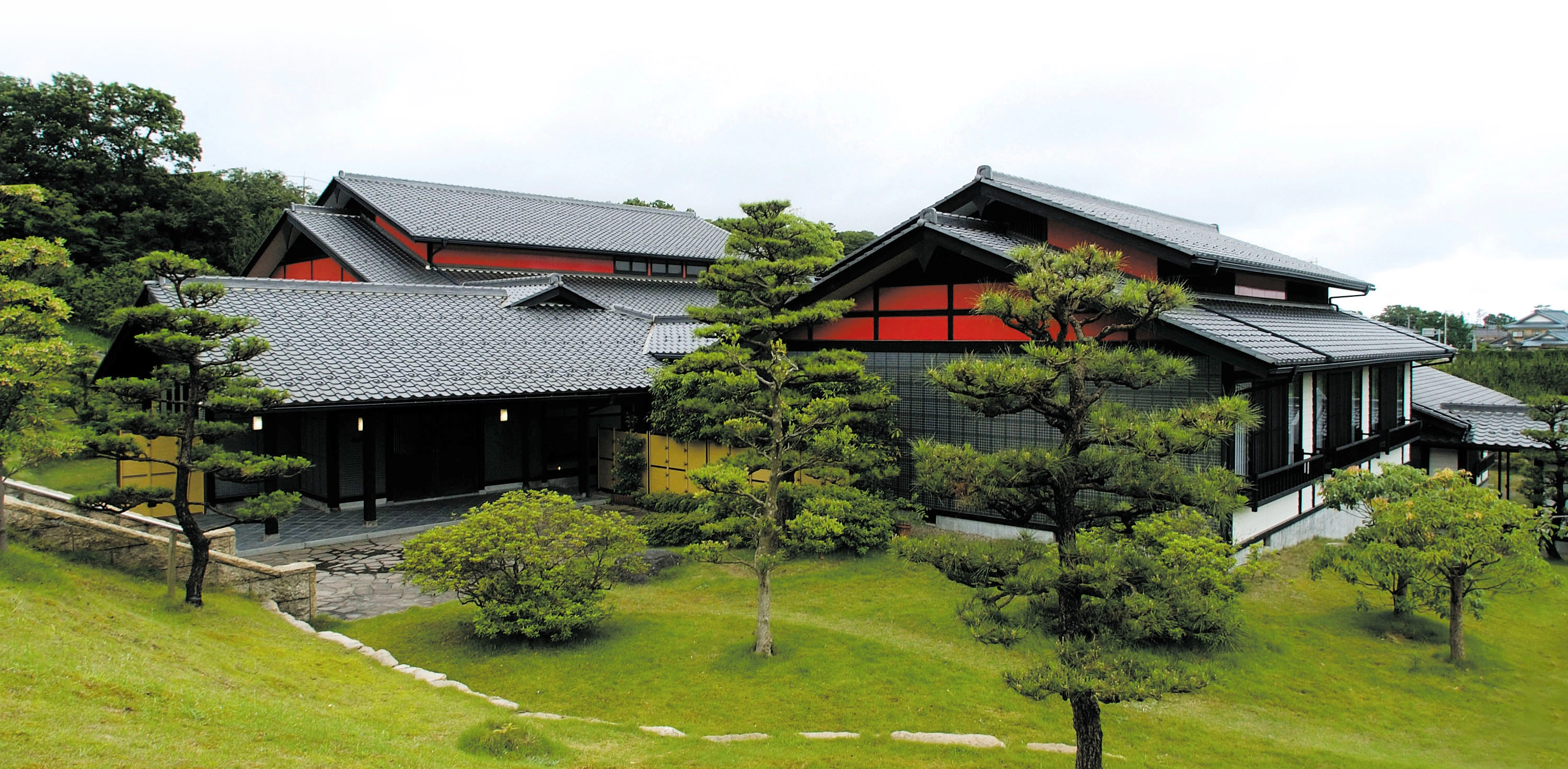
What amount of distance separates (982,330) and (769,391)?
4483 millimetres

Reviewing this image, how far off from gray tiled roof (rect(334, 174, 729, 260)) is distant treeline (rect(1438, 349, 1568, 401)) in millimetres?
28891

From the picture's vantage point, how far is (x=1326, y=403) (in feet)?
52.2

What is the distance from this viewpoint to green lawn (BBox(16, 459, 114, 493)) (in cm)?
1816

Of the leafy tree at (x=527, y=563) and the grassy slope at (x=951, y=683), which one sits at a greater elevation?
the leafy tree at (x=527, y=563)

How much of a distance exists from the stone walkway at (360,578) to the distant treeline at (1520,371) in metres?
35.5

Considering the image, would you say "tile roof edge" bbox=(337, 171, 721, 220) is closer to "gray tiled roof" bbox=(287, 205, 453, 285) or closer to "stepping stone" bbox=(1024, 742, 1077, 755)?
"gray tiled roof" bbox=(287, 205, 453, 285)

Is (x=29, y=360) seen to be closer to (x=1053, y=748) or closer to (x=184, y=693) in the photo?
(x=184, y=693)

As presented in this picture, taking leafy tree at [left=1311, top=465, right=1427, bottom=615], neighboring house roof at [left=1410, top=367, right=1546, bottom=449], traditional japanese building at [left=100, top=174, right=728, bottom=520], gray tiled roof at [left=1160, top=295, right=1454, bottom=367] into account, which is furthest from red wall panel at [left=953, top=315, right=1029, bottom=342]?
neighboring house roof at [left=1410, top=367, right=1546, bottom=449]

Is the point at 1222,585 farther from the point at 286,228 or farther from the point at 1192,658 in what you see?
the point at 286,228

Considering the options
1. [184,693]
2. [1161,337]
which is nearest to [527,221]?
[1161,337]

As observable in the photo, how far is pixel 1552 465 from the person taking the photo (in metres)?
17.7

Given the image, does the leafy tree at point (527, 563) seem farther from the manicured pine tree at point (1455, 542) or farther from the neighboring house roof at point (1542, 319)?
the neighboring house roof at point (1542, 319)

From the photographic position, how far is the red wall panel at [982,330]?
1349cm

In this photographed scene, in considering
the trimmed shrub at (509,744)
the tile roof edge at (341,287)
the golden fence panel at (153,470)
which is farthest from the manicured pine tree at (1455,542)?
the golden fence panel at (153,470)
